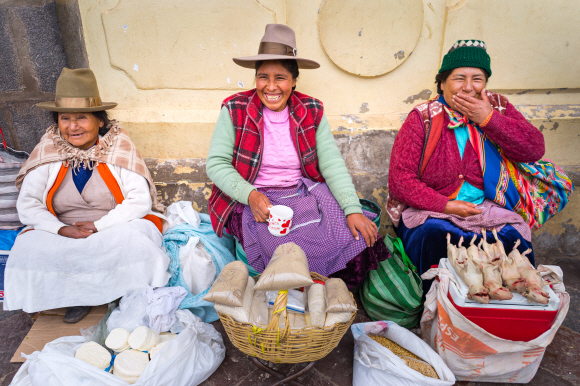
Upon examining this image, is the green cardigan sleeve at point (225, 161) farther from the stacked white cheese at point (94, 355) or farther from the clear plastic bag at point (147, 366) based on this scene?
the stacked white cheese at point (94, 355)

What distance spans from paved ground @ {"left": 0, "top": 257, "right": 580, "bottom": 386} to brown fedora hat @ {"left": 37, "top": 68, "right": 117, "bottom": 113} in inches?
62.5

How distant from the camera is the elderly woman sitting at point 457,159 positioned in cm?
232

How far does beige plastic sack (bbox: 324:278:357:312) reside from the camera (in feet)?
5.44

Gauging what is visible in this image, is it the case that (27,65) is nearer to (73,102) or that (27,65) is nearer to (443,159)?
(73,102)

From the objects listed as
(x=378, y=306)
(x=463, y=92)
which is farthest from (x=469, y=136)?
(x=378, y=306)

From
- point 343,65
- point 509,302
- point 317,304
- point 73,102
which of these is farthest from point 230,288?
point 343,65

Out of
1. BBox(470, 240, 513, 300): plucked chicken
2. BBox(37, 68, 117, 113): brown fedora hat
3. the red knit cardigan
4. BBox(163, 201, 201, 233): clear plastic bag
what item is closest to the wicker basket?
BBox(470, 240, 513, 300): plucked chicken

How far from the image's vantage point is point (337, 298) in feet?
5.59

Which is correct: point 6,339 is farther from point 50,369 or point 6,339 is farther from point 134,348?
point 134,348

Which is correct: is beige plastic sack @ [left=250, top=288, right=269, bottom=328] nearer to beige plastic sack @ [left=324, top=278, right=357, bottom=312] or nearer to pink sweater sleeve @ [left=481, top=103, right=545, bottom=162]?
beige plastic sack @ [left=324, top=278, right=357, bottom=312]

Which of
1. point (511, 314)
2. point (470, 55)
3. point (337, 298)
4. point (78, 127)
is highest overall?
point (470, 55)

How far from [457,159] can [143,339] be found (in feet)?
7.80

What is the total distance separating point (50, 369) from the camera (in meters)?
1.75

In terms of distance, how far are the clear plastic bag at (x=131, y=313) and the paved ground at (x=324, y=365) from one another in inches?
21.7
